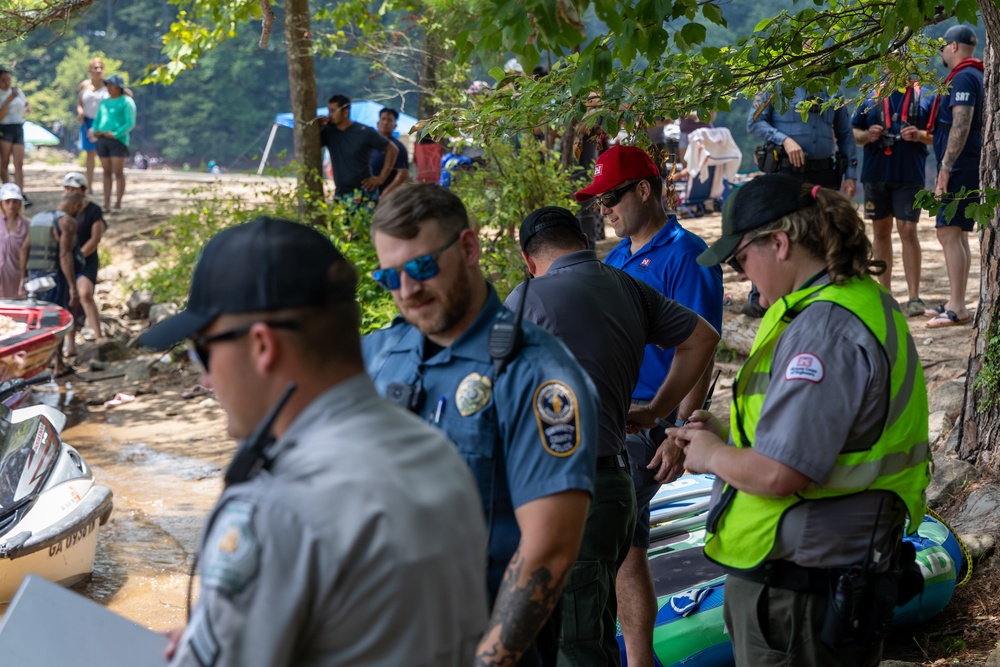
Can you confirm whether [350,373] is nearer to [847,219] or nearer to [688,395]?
[847,219]

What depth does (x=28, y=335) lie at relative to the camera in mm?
9156

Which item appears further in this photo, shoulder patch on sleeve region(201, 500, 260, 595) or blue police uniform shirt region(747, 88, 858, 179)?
blue police uniform shirt region(747, 88, 858, 179)

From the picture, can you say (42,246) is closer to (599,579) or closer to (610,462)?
(610,462)

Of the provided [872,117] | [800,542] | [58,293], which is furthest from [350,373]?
[58,293]

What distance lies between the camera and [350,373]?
1.62 metres

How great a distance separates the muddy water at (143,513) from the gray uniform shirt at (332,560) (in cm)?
501

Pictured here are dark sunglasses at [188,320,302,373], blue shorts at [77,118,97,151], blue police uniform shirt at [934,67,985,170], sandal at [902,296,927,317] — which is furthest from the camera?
blue shorts at [77,118,97,151]

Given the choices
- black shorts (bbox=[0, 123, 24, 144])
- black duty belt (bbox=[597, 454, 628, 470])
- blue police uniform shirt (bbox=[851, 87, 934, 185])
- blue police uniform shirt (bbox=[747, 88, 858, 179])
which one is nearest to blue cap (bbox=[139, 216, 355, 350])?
black duty belt (bbox=[597, 454, 628, 470])

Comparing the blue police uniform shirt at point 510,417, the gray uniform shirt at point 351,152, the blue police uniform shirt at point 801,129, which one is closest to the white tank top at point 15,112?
the gray uniform shirt at point 351,152

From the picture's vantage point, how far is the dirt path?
6.85 m

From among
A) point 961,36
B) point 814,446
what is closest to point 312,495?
point 814,446

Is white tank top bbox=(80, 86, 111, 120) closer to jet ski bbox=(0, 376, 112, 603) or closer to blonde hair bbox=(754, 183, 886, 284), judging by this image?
jet ski bbox=(0, 376, 112, 603)

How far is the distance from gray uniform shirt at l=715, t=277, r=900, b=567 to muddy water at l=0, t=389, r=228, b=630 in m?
4.46

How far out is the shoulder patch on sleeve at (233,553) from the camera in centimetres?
139
